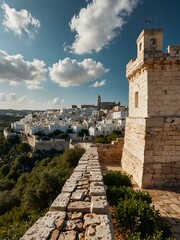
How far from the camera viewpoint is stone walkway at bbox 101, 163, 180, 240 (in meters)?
3.87

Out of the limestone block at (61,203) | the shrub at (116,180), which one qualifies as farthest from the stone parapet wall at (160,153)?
the limestone block at (61,203)

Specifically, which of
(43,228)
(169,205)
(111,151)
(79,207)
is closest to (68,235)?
(43,228)

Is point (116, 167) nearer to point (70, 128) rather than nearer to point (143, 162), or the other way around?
point (143, 162)

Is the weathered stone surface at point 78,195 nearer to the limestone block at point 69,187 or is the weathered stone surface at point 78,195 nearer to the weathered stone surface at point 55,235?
the limestone block at point 69,187

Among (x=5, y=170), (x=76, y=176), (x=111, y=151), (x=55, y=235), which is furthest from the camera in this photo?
(x=5, y=170)

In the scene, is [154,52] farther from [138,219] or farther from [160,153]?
[138,219]

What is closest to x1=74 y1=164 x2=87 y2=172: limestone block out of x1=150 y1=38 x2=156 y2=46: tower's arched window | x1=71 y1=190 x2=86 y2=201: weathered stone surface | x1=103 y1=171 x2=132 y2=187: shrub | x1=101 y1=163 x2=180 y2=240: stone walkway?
x1=103 y1=171 x2=132 y2=187: shrub

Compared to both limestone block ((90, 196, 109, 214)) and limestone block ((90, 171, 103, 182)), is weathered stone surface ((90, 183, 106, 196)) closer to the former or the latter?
limestone block ((90, 196, 109, 214))

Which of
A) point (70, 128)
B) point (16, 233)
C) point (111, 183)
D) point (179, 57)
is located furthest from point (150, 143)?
point (70, 128)

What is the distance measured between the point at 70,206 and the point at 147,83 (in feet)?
14.8

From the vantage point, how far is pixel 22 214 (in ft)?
25.8

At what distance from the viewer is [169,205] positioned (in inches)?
188

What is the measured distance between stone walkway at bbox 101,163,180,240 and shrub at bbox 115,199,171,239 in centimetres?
63

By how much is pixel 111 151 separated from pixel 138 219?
644 centimetres
